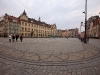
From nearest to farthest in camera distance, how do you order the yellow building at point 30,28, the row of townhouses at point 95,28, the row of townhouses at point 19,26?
the row of townhouses at point 95,28 → the row of townhouses at point 19,26 → the yellow building at point 30,28

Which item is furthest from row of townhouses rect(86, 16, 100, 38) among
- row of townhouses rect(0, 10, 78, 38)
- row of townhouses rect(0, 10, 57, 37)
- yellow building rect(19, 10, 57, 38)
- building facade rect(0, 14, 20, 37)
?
building facade rect(0, 14, 20, 37)

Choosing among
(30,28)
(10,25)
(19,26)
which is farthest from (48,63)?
(30,28)

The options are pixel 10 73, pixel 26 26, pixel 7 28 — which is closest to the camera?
pixel 10 73

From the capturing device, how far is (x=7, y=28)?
1959 inches

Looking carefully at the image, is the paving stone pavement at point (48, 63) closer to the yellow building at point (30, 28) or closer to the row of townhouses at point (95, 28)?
the row of townhouses at point (95, 28)

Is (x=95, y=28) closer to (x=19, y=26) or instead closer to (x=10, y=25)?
(x=19, y=26)

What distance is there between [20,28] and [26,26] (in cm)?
551

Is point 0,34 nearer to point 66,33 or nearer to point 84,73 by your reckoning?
point 84,73

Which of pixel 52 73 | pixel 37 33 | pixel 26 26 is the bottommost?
pixel 52 73

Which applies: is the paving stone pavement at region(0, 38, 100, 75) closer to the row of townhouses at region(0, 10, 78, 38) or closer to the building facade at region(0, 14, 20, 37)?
the row of townhouses at region(0, 10, 78, 38)

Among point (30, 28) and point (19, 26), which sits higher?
point (19, 26)

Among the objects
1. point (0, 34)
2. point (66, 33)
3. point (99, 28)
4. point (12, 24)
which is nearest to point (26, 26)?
point (12, 24)

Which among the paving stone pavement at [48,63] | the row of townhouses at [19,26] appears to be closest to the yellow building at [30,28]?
the row of townhouses at [19,26]

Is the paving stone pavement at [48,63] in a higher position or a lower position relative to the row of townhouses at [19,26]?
lower
